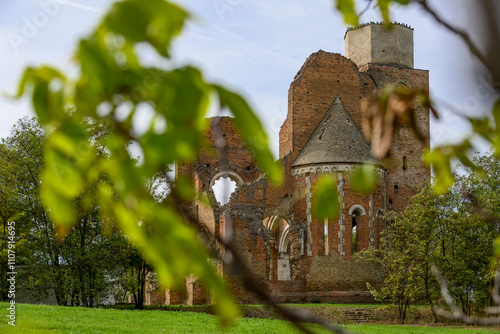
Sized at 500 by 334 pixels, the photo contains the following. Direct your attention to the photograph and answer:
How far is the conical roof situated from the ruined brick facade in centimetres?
4

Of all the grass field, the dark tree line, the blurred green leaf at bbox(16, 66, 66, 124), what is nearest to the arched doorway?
the dark tree line

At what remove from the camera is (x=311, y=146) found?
24781 millimetres

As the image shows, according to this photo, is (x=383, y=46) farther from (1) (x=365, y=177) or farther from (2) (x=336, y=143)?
(1) (x=365, y=177)

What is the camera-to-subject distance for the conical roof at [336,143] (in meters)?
23.5

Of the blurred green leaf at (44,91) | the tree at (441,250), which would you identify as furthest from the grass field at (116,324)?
the blurred green leaf at (44,91)

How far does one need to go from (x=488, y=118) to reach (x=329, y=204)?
90cm

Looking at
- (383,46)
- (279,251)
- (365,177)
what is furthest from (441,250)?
(365,177)

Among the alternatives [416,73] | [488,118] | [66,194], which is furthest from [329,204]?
[416,73]

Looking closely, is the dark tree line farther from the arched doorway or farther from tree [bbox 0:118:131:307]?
the arched doorway

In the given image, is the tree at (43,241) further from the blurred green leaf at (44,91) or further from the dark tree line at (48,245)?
the blurred green leaf at (44,91)

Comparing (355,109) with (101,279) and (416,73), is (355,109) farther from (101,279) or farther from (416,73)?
(101,279)

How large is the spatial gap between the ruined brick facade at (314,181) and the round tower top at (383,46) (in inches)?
1.9

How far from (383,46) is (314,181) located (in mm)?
9835

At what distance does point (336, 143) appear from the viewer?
949 inches
